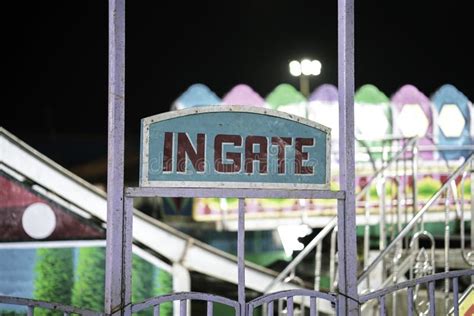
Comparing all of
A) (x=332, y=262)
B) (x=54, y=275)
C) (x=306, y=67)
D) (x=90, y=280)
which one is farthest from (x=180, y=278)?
(x=306, y=67)

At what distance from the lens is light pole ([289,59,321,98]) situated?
697 cm

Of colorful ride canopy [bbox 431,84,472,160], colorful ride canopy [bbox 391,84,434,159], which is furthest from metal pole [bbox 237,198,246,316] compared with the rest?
colorful ride canopy [bbox 431,84,472,160]

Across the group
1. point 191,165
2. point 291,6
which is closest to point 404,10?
point 291,6

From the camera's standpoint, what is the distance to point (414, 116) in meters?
7.43

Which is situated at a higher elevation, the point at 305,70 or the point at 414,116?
the point at 305,70

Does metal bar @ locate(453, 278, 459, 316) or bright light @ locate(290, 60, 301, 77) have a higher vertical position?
bright light @ locate(290, 60, 301, 77)

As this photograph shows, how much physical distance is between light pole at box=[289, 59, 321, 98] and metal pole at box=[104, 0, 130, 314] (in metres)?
2.87

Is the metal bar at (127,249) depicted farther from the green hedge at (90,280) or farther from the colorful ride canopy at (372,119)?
the colorful ride canopy at (372,119)

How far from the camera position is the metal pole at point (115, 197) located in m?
4.35

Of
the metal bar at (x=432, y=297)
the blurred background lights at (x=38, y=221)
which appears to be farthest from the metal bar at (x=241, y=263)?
the blurred background lights at (x=38, y=221)

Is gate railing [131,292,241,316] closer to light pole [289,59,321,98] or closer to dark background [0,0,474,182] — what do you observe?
dark background [0,0,474,182]

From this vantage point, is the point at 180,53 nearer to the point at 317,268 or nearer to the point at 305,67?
the point at 305,67

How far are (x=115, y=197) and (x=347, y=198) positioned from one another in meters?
1.51

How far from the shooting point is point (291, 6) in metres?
7.09
